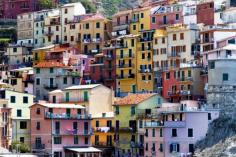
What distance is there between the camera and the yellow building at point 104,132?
88.6 meters

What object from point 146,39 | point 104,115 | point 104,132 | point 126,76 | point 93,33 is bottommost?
point 104,132

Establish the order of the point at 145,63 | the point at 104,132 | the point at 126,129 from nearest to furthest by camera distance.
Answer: the point at 126,129 → the point at 104,132 → the point at 145,63

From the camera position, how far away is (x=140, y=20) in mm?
104375

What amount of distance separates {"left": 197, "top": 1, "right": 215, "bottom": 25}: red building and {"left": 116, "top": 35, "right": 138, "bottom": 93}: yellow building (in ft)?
22.6

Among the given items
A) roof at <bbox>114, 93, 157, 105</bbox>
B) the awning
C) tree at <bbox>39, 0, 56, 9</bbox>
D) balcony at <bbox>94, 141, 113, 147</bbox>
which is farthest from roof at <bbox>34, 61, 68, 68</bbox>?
tree at <bbox>39, 0, 56, 9</bbox>

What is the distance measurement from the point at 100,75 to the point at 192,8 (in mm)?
11900

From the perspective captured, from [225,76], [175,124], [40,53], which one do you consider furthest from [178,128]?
[40,53]

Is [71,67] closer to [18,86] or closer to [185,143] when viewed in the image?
[18,86]

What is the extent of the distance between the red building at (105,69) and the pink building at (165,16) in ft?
18.6

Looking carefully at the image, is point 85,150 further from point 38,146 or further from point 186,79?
point 186,79

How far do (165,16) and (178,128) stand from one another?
2291 centimetres

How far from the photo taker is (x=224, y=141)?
7862 cm

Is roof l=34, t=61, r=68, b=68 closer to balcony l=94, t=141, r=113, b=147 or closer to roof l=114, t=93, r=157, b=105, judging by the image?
roof l=114, t=93, r=157, b=105

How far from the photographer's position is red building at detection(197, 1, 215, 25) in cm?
9662
